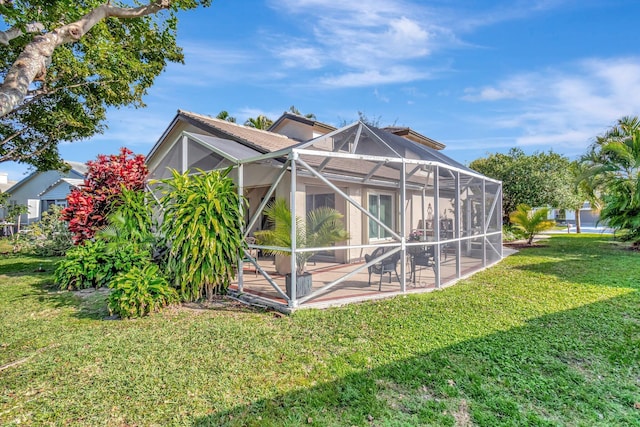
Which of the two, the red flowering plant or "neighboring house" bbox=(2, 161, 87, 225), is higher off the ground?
"neighboring house" bbox=(2, 161, 87, 225)

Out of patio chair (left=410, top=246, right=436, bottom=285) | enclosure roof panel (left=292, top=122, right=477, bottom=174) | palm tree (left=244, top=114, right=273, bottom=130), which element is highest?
palm tree (left=244, top=114, right=273, bottom=130)

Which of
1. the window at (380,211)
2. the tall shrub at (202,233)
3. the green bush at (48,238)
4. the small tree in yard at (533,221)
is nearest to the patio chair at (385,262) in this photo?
the tall shrub at (202,233)

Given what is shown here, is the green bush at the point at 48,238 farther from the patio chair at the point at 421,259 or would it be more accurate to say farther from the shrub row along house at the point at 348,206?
the patio chair at the point at 421,259

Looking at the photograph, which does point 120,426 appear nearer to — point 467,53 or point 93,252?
point 93,252

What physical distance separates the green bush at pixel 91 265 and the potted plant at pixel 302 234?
10.7ft

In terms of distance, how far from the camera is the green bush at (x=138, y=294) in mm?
5434

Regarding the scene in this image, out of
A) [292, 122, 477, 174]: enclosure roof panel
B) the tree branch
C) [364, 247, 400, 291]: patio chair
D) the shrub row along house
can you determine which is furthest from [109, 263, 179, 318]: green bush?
the tree branch

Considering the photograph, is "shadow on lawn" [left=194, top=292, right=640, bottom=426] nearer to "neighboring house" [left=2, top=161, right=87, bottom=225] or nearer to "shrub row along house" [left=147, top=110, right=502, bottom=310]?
"shrub row along house" [left=147, top=110, right=502, bottom=310]

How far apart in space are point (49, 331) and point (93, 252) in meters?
3.34

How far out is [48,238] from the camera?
1484 centimetres

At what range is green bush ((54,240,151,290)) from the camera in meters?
7.32

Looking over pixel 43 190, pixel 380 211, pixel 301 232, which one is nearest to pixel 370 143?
pixel 301 232

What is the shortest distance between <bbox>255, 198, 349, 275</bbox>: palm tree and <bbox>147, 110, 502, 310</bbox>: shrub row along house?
0.16 feet

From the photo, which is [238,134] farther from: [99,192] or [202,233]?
[202,233]
